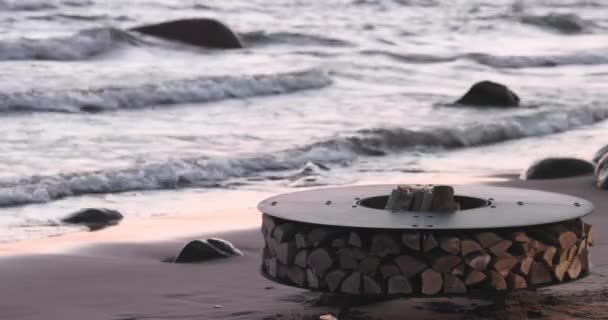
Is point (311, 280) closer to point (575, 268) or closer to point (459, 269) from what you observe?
point (459, 269)

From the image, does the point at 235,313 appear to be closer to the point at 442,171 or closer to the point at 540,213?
the point at 540,213

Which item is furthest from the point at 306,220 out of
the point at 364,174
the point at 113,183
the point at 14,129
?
the point at 14,129

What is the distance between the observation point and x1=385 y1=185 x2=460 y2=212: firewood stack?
16.6 feet

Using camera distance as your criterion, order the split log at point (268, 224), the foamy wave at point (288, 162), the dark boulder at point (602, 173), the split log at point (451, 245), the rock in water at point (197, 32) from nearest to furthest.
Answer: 1. the split log at point (451, 245)
2. the split log at point (268, 224)
3. the dark boulder at point (602, 173)
4. the foamy wave at point (288, 162)
5. the rock in water at point (197, 32)

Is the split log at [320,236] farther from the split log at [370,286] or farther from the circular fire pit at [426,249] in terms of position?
the split log at [370,286]

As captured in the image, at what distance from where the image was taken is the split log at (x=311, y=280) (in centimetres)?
486

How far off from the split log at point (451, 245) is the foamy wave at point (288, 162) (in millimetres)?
4884

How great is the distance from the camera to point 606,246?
6.67m

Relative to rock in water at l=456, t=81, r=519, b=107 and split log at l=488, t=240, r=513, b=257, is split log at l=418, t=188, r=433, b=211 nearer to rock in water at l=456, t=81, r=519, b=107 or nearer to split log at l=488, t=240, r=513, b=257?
split log at l=488, t=240, r=513, b=257

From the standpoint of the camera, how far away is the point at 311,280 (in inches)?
192

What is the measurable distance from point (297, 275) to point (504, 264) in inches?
31.5

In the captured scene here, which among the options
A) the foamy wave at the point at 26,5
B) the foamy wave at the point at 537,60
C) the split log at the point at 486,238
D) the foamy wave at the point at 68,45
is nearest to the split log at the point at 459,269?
the split log at the point at 486,238

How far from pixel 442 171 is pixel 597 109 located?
4.86 metres

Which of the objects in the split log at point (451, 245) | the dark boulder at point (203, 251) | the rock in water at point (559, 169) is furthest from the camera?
the rock in water at point (559, 169)
